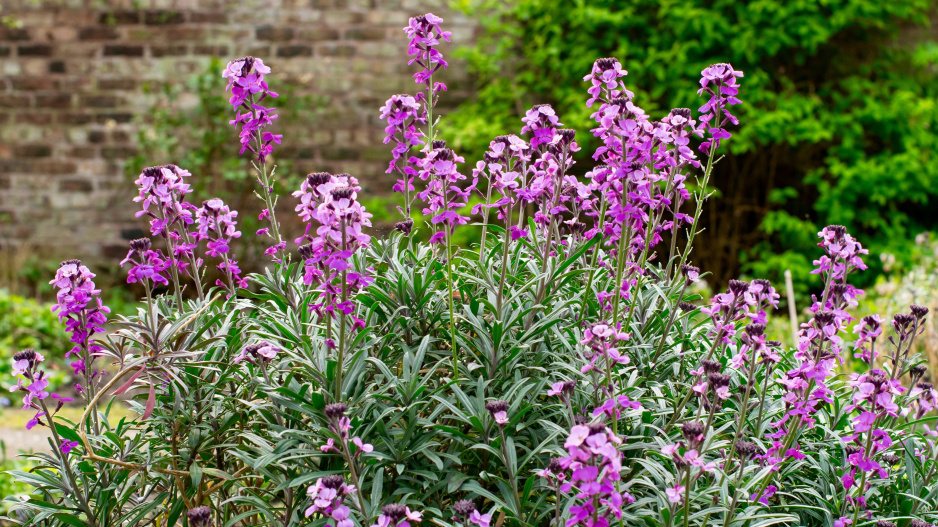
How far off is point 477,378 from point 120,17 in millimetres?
6915

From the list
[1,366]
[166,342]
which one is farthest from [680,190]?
[1,366]

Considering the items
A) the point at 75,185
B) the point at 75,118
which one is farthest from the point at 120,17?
the point at 75,185

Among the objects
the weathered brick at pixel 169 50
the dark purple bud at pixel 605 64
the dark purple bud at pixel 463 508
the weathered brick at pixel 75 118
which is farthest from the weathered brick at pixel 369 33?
the dark purple bud at pixel 463 508

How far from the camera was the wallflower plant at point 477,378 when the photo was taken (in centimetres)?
154

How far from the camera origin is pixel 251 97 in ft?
6.36

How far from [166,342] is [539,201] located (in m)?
1.01

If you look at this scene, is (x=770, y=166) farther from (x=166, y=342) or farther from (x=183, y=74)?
(x=166, y=342)

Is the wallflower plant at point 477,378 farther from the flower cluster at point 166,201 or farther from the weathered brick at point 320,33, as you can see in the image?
the weathered brick at point 320,33

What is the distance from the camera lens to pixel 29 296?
285 inches

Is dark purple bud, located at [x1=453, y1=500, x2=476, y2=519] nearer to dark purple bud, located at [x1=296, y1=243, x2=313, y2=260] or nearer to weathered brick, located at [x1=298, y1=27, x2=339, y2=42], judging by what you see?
dark purple bud, located at [x1=296, y1=243, x2=313, y2=260]

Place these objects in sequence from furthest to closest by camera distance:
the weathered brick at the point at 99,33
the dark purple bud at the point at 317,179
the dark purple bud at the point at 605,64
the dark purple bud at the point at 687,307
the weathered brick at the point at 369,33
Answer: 1. the weathered brick at the point at 99,33
2. the weathered brick at the point at 369,33
3. the dark purple bud at the point at 687,307
4. the dark purple bud at the point at 605,64
5. the dark purple bud at the point at 317,179

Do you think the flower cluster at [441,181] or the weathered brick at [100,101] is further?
the weathered brick at [100,101]

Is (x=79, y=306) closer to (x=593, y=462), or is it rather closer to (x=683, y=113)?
(x=593, y=462)

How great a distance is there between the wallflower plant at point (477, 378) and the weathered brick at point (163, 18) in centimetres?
597
